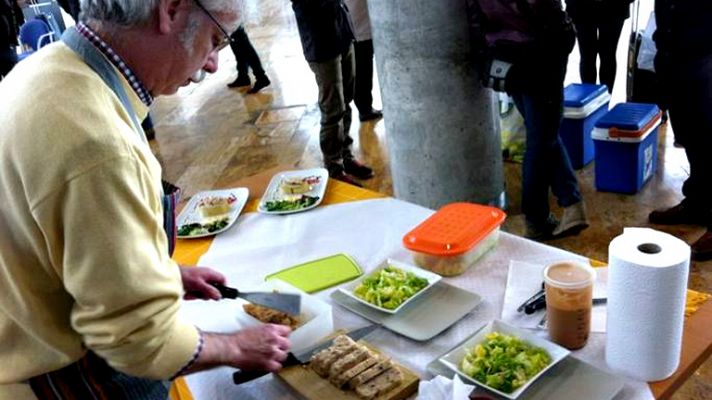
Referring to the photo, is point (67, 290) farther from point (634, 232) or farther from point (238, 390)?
point (634, 232)

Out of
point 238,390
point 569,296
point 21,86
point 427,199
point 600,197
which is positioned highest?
point 21,86

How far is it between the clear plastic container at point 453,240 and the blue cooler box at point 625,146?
6.14 ft

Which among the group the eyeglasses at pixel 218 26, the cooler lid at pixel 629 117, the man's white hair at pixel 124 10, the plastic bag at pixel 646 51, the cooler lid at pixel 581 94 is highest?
the man's white hair at pixel 124 10

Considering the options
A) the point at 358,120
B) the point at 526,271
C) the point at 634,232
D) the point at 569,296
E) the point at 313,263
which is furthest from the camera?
the point at 358,120

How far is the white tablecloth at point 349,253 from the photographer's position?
3.99ft

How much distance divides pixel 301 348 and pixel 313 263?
36 centimetres

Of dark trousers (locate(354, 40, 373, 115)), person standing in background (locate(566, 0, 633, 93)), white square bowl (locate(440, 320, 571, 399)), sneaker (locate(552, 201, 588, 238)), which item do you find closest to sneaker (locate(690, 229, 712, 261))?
sneaker (locate(552, 201, 588, 238))

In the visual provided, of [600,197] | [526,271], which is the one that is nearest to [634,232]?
[526,271]

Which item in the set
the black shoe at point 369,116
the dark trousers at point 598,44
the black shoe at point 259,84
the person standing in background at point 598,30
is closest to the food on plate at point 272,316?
the person standing in background at point 598,30

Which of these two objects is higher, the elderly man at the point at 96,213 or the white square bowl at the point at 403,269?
A: the elderly man at the point at 96,213

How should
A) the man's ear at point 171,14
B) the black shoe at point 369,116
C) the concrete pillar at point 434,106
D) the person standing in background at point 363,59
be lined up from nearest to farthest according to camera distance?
1. the man's ear at point 171,14
2. the concrete pillar at point 434,106
3. the person standing in background at point 363,59
4. the black shoe at point 369,116

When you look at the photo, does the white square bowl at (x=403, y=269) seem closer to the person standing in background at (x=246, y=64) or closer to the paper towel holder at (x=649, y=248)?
the paper towel holder at (x=649, y=248)

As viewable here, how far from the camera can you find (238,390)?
→ 3.95 ft

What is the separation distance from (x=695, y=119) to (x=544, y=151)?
0.66 meters
